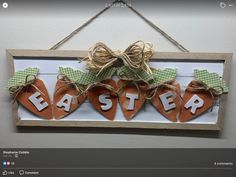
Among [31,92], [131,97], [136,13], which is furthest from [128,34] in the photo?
[31,92]

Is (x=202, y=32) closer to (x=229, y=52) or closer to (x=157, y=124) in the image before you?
(x=229, y=52)

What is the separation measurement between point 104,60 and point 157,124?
21 cm

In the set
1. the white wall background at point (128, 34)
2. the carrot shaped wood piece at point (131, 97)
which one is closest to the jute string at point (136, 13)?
the white wall background at point (128, 34)

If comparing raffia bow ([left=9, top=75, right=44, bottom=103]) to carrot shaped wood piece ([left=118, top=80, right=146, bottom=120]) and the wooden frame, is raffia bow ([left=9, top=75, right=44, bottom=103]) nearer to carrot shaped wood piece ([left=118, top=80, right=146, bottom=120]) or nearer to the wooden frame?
the wooden frame

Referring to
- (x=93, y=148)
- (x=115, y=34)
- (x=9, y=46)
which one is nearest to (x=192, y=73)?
(x=115, y=34)

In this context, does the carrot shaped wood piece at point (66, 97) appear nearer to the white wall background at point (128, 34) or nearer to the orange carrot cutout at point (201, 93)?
the white wall background at point (128, 34)

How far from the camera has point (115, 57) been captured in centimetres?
71

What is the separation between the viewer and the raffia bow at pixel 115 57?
0.70m

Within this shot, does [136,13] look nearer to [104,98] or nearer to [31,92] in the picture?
[104,98]

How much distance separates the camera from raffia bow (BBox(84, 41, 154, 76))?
70 cm

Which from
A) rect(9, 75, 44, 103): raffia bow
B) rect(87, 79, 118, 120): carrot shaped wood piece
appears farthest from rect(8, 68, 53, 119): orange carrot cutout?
rect(87, 79, 118, 120): carrot shaped wood piece

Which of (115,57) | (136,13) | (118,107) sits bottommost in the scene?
(118,107)

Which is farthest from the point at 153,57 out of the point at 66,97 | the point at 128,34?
the point at 66,97

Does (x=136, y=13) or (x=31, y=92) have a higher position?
(x=136, y=13)
